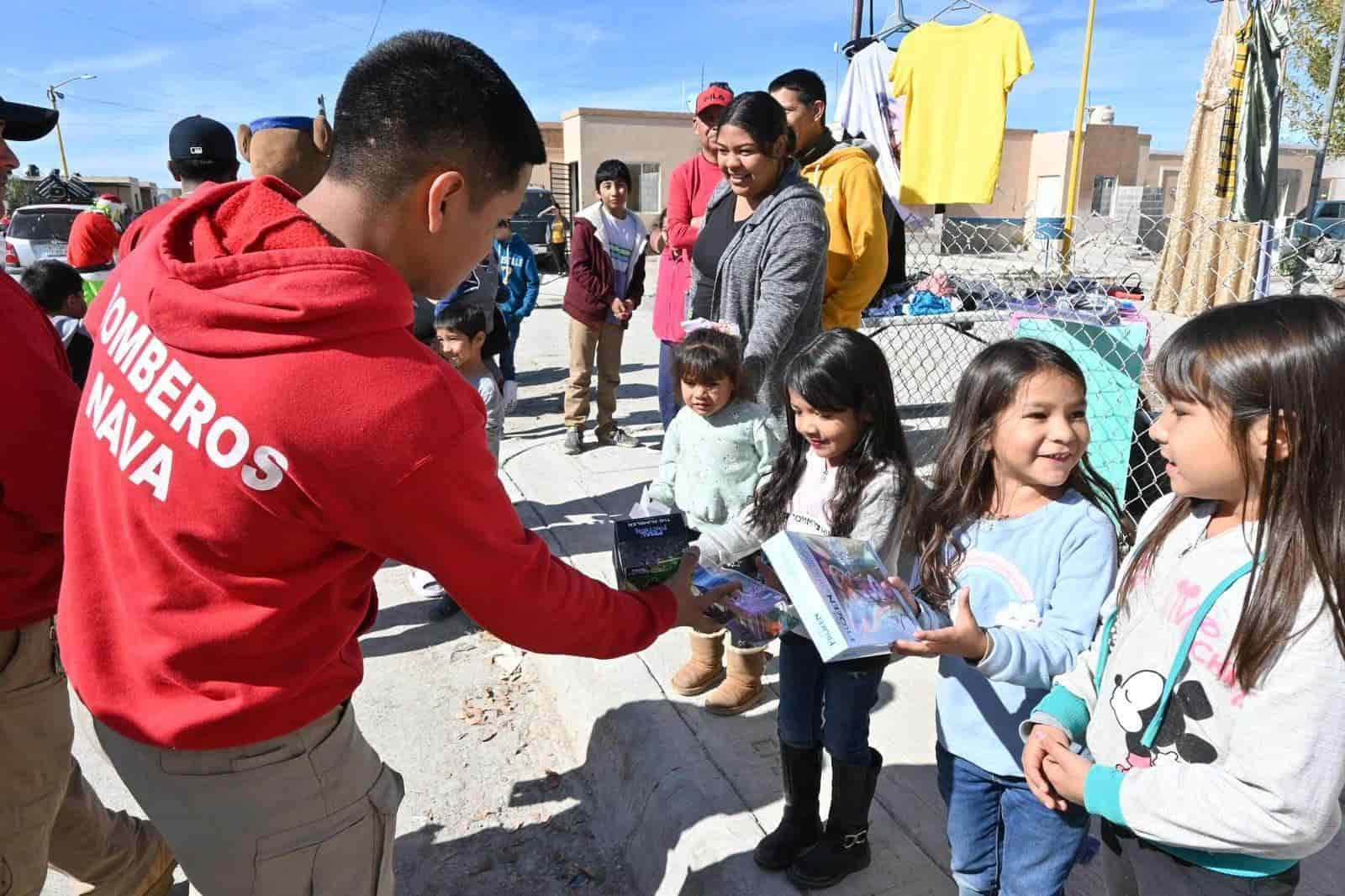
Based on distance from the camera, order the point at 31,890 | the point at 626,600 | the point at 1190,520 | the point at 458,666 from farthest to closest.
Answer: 1. the point at 458,666
2. the point at 31,890
3. the point at 626,600
4. the point at 1190,520

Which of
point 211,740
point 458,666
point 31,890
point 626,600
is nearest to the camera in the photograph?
point 211,740

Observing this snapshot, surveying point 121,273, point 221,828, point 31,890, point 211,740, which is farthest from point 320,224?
point 31,890

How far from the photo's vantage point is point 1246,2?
635cm

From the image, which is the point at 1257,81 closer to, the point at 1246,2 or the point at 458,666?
the point at 1246,2

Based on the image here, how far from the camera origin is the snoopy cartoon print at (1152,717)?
50.3 inches

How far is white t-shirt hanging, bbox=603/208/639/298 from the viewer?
A: 6.38 meters

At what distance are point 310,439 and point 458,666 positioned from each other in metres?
2.82

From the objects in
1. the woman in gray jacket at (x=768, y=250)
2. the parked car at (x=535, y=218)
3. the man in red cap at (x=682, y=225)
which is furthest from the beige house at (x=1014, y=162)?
the woman in gray jacket at (x=768, y=250)

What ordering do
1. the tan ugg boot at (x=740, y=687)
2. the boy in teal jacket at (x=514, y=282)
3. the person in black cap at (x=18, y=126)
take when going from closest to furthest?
the person in black cap at (x=18, y=126) → the tan ugg boot at (x=740, y=687) → the boy in teal jacket at (x=514, y=282)

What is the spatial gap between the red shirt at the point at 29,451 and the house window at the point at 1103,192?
32735mm

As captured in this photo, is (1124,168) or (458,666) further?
(1124,168)

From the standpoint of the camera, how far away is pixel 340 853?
55.9 inches

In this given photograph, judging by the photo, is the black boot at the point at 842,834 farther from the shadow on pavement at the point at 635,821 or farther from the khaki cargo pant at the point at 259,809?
the khaki cargo pant at the point at 259,809

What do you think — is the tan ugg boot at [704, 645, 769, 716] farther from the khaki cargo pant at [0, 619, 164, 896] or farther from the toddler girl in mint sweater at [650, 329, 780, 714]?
the khaki cargo pant at [0, 619, 164, 896]
